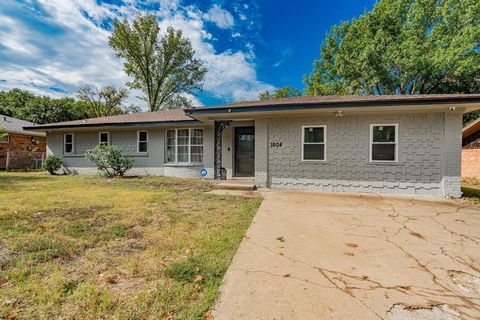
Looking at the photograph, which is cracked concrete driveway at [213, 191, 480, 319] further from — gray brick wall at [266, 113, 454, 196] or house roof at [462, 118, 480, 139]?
house roof at [462, 118, 480, 139]

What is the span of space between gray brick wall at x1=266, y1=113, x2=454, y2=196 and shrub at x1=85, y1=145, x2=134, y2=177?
734 cm

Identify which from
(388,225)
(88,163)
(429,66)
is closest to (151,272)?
(388,225)

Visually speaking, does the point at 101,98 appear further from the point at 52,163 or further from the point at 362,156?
the point at 362,156

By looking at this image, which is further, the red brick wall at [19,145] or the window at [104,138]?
the red brick wall at [19,145]

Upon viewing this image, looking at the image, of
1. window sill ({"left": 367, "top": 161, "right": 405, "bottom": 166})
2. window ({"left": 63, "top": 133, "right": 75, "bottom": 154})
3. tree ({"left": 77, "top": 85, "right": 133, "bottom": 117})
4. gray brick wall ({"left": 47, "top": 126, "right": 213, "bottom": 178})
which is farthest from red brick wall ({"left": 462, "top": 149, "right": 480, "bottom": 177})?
tree ({"left": 77, "top": 85, "right": 133, "bottom": 117})

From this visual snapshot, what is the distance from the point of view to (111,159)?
10.7m

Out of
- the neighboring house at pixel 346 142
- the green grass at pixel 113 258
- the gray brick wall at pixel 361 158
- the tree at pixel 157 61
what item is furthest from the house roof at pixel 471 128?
the tree at pixel 157 61

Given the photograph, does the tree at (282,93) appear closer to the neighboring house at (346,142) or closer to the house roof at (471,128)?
the house roof at (471,128)

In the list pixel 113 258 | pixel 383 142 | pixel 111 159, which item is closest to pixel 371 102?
pixel 383 142

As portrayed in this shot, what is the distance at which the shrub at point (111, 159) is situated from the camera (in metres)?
10.7

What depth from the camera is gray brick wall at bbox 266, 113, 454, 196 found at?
7.04 m

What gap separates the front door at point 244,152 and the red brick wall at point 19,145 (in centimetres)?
1762

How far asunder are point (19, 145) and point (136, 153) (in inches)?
518

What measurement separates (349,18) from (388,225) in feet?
75.7
